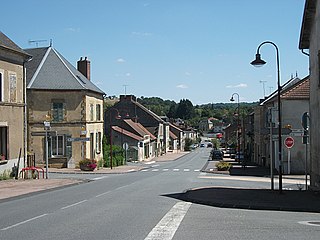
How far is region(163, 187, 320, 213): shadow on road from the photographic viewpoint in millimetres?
15391

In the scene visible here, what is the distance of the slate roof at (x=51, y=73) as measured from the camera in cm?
4419

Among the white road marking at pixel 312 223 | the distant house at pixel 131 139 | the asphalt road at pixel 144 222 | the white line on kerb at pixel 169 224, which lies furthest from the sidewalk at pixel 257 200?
the distant house at pixel 131 139

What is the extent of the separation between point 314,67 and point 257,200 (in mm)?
8543

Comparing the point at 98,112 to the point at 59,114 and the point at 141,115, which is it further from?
the point at 141,115

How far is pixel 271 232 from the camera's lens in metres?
10.6

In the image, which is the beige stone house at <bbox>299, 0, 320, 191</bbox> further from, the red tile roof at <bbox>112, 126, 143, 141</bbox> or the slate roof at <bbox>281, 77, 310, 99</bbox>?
the red tile roof at <bbox>112, 126, 143, 141</bbox>

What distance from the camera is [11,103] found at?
29.2 metres

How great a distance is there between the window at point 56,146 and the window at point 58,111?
5.27 feet

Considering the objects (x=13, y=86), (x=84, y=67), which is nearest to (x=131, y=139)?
(x=84, y=67)

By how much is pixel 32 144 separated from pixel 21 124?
13464 mm

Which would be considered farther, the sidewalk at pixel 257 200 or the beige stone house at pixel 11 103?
the beige stone house at pixel 11 103

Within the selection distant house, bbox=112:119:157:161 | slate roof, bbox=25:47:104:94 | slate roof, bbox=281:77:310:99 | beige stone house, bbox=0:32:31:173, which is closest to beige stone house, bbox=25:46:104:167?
slate roof, bbox=25:47:104:94

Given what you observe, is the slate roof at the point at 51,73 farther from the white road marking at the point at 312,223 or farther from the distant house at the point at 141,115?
the distant house at the point at 141,115

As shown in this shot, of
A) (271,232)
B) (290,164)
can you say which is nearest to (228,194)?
(271,232)
